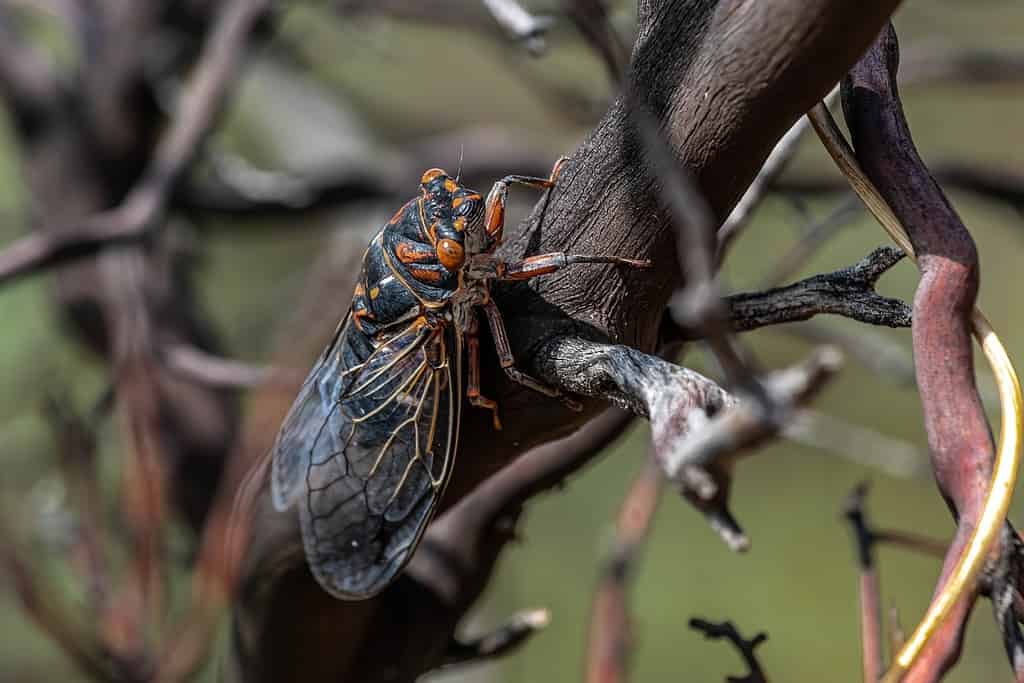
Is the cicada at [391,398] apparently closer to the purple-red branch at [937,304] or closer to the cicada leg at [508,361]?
the cicada leg at [508,361]

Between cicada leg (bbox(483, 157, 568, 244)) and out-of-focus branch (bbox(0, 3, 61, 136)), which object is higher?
cicada leg (bbox(483, 157, 568, 244))

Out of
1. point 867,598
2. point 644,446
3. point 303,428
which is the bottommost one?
point 644,446

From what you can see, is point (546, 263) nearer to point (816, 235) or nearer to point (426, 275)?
point (426, 275)

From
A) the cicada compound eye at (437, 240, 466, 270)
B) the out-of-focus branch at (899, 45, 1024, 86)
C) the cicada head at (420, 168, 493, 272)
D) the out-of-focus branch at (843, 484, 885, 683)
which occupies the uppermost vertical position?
the out-of-focus branch at (899, 45, 1024, 86)

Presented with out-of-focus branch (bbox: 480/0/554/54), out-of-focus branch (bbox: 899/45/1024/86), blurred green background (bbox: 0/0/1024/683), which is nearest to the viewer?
out-of-focus branch (bbox: 480/0/554/54)

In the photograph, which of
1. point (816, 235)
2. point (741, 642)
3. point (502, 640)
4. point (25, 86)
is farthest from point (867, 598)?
point (25, 86)

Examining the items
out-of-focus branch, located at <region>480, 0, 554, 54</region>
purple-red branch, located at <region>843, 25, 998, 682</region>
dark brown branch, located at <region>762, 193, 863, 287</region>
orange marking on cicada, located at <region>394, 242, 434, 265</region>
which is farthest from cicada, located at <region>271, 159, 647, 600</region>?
dark brown branch, located at <region>762, 193, 863, 287</region>

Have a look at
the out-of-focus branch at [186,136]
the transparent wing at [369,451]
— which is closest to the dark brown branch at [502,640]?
the transparent wing at [369,451]

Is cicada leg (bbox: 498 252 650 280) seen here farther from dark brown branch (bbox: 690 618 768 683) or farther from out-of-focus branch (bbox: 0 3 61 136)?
out-of-focus branch (bbox: 0 3 61 136)

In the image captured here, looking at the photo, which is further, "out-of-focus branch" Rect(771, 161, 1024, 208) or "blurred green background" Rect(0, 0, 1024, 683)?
"blurred green background" Rect(0, 0, 1024, 683)
